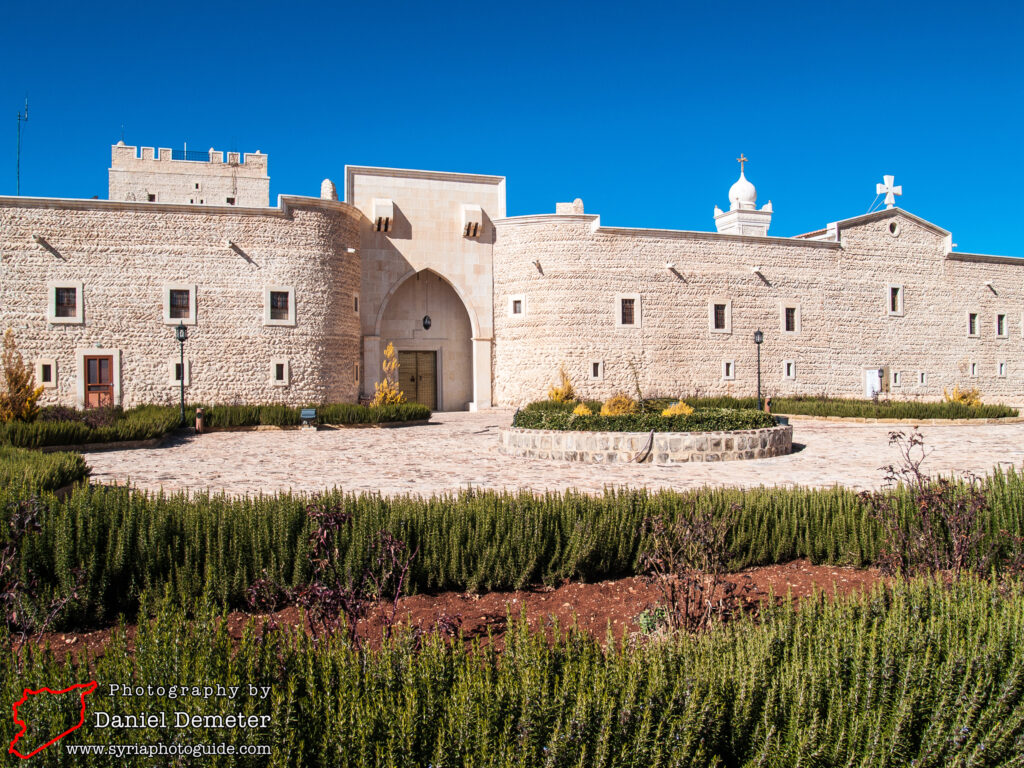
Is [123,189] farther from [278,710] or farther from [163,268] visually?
[278,710]

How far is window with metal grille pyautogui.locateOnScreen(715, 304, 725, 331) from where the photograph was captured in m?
25.3

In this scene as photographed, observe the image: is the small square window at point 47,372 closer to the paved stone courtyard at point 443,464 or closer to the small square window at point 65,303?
the small square window at point 65,303

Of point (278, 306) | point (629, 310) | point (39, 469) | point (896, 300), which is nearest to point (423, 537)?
point (39, 469)

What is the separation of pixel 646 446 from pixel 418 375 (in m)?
14.3

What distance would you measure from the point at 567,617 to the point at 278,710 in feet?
8.57

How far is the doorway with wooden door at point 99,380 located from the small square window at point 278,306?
439 cm

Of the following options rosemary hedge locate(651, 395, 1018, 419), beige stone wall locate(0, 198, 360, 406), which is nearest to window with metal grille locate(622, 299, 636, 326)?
rosemary hedge locate(651, 395, 1018, 419)

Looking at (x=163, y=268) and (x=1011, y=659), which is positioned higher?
A: (x=163, y=268)

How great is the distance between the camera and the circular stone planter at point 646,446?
11.5 meters

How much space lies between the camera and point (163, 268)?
20.1 metres

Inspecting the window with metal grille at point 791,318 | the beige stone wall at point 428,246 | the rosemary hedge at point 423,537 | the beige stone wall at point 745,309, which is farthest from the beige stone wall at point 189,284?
the window with metal grille at point 791,318

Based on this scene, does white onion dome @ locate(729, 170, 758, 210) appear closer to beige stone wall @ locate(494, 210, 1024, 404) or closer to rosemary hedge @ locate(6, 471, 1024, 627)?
beige stone wall @ locate(494, 210, 1024, 404)

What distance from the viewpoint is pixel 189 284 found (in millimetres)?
20234

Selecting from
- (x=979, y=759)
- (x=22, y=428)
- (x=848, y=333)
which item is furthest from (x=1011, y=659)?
(x=848, y=333)
